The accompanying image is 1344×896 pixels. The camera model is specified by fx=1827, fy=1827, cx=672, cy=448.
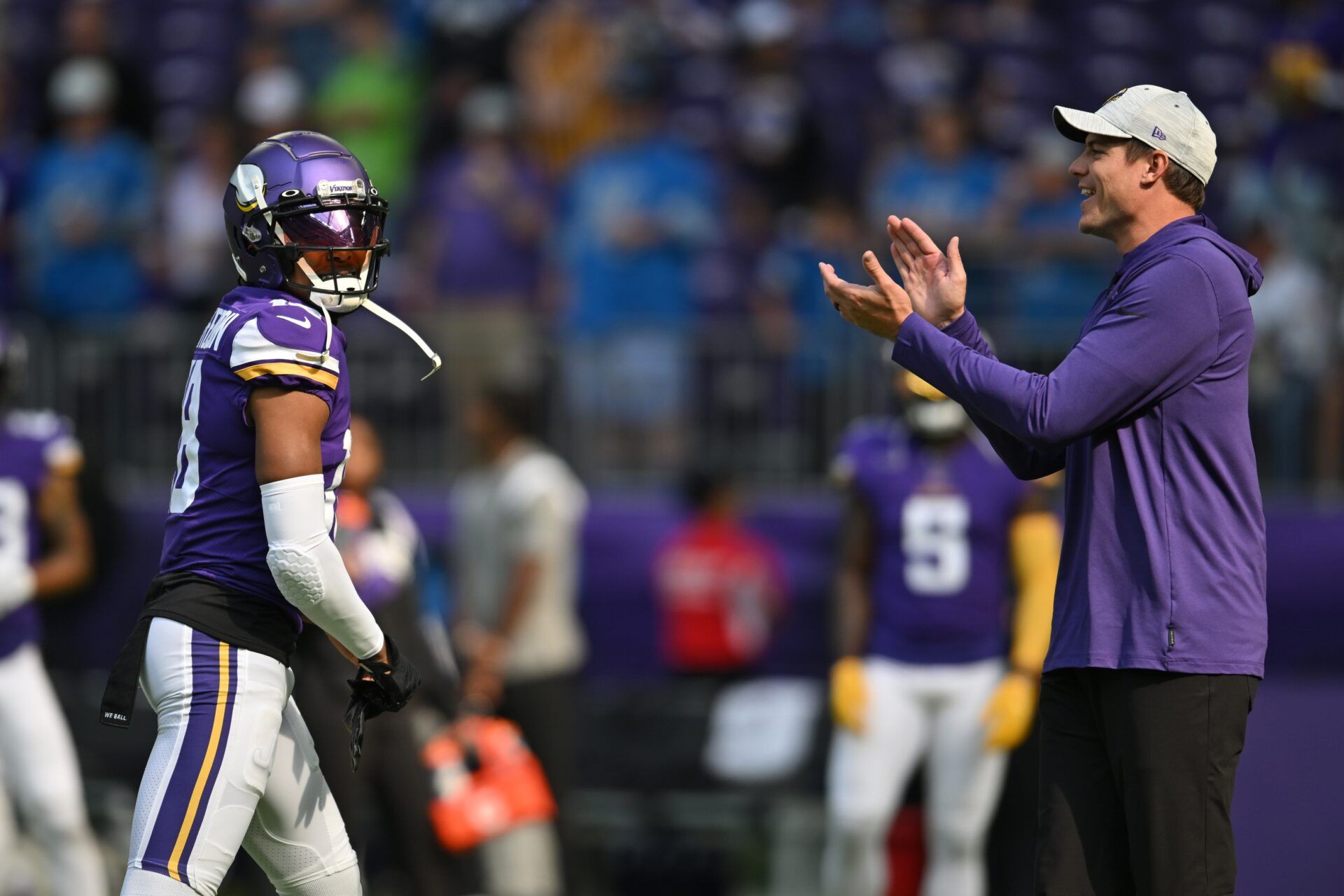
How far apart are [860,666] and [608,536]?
2.01 meters

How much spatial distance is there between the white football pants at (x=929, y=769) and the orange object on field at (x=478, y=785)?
1.15 meters

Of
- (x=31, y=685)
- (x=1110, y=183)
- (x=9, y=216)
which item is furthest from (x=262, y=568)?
(x=9, y=216)

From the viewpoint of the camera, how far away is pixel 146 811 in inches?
148

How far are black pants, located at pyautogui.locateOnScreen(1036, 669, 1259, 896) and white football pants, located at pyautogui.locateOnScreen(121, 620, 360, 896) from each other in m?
1.58

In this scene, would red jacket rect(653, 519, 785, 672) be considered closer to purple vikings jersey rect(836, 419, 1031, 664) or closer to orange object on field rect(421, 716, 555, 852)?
purple vikings jersey rect(836, 419, 1031, 664)

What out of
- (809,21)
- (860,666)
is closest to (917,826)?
(860,666)

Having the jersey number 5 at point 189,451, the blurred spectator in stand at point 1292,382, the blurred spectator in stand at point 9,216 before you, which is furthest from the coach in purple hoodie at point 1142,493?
the blurred spectator in stand at point 9,216

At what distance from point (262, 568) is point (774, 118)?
21.4 feet

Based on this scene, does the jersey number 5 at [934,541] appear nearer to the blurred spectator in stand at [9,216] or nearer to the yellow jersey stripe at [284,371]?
the yellow jersey stripe at [284,371]

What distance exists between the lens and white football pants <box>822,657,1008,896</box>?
260 inches

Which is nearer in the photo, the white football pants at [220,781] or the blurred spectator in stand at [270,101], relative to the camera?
the white football pants at [220,781]

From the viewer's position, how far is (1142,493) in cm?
368

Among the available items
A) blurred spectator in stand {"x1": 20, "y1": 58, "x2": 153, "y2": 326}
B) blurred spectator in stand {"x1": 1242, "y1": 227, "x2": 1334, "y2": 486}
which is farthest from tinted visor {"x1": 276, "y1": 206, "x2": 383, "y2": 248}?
blurred spectator in stand {"x1": 20, "y1": 58, "x2": 153, "y2": 326}

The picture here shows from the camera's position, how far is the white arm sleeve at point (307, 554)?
3.73 meters
